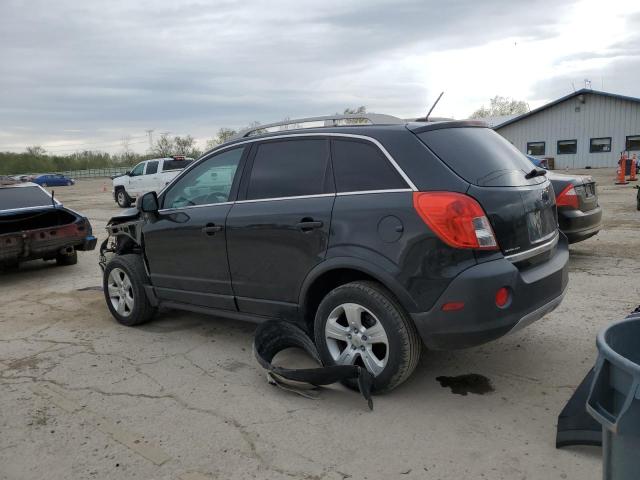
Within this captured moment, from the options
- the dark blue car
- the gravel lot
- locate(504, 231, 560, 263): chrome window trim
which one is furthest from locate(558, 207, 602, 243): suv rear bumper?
the dark blue car

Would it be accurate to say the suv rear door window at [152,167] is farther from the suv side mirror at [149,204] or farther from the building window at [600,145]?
the building window at [600,145]

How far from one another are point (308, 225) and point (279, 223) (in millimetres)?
296

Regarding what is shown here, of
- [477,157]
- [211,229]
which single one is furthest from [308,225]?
[477,157]

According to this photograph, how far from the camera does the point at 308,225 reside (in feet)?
12.5

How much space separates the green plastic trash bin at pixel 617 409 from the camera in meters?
1.68

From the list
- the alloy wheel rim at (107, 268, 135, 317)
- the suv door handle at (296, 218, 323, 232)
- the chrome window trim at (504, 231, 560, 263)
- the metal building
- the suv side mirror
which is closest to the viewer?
the chrome window trim at (504, 231, 560, 263)

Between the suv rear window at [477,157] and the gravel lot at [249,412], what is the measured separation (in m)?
1.42

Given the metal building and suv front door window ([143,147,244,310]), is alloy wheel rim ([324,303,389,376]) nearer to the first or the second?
suv front door window ([143,147,244,310])

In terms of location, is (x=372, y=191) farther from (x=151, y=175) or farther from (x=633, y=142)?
(x=633, y=142)

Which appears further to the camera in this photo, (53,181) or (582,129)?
(53,181)

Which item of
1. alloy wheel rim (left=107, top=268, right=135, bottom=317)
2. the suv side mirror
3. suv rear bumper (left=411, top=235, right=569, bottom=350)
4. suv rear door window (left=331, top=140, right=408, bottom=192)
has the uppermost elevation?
suv rear door window (left=331, top=140, right=408, bottom=192)

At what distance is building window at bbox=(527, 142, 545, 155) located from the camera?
37.1m

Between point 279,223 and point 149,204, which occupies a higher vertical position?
point 149,204

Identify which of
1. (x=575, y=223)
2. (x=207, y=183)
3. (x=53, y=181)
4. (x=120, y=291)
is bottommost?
(x=120, y=291)
